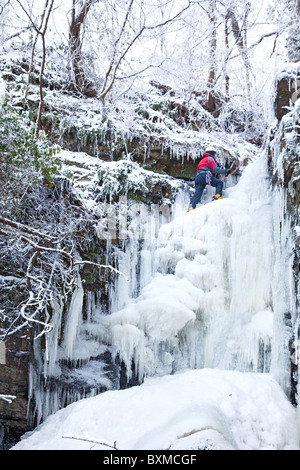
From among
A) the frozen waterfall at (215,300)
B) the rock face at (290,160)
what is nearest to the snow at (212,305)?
the frozen waterfall at (215,300)

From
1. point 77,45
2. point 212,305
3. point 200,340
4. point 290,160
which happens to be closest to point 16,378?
point 200,340

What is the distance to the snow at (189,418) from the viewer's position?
8.62 feet

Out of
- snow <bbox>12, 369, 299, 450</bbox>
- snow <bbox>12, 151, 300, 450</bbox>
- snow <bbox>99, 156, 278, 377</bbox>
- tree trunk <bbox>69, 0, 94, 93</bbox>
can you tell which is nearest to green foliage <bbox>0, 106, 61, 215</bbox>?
snow <bbox>12, 151, 300, 450</bbox>

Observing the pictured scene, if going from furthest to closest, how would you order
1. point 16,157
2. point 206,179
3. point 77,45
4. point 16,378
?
1. point 77,45
2. point 206,179
3. point 16,378
4. point 16,157

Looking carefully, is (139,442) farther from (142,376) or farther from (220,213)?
(220,213)

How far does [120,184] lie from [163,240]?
1.41 meters

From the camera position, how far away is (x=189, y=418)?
2.76 m

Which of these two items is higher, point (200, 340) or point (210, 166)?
point (210, 166)

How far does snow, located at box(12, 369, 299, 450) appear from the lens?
103 inches

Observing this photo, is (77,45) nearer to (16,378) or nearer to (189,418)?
(16,378)

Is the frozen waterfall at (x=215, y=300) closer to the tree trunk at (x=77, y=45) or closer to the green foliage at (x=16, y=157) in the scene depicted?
the green foliage at (x=16, y=157)

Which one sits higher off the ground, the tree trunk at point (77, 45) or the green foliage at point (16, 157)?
the tree trunk at point (77, 45)

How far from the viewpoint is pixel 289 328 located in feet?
12.2

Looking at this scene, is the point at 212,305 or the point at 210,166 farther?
the point at 210,166
